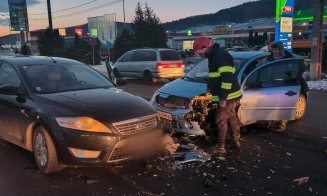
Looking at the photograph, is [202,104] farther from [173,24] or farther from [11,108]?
[173,24]

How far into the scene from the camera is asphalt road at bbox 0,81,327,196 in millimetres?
4750

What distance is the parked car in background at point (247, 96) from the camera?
22.0 ft

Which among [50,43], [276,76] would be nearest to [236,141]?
[276,76]

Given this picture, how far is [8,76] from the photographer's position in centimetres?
629

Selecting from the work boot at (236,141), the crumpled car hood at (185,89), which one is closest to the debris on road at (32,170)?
the crumpled car hood at (185,89)

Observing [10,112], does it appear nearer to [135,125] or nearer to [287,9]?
[135,125]

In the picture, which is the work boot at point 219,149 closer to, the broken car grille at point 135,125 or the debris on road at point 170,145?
the debris on road at point 170,145

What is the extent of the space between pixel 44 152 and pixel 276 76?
175 inches

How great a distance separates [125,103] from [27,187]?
1.61 m

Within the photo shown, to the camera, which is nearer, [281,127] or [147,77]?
→ [281,127]

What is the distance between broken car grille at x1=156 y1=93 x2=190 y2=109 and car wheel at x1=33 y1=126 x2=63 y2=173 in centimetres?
244

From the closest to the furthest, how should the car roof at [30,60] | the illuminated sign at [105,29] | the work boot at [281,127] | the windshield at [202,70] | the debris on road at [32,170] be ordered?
the debris on road at [32,170] < the car roof at [30,60] < the windshield at [202,70] < the work boot at [281,127] < the illuminated sign at [105,29]

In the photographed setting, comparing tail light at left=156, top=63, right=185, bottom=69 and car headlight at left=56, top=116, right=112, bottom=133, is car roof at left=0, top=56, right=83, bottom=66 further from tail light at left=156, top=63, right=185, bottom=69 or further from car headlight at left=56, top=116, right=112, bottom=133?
tail light at left=156, top=63, right=185, bottom=69

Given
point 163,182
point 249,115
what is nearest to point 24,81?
point 163,182
